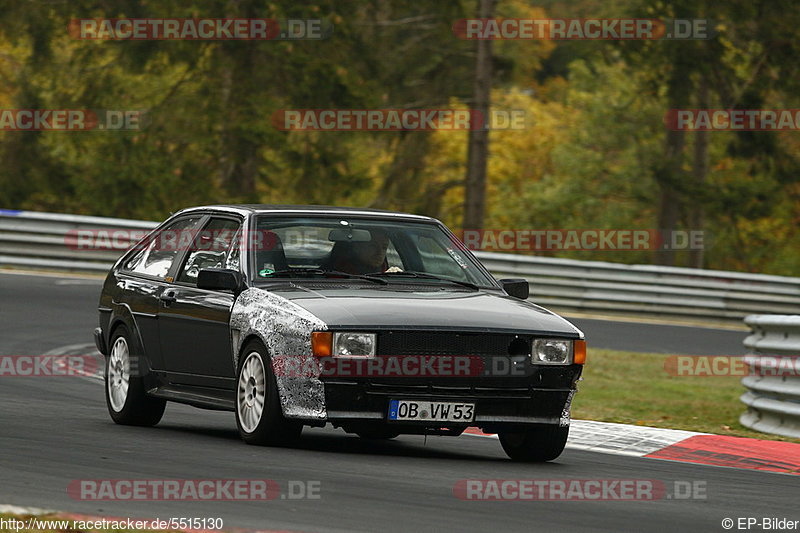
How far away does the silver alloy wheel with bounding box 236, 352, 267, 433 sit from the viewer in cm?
877

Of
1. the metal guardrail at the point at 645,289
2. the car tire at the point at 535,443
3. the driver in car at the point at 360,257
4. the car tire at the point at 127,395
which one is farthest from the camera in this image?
the metal guardrail at the point at 645,289

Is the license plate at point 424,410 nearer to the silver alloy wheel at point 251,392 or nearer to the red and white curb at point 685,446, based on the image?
the silver alloy wheel at point 251,392

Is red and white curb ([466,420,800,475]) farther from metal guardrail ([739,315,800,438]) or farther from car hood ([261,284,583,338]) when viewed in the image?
car hood ([261,284,583,338])

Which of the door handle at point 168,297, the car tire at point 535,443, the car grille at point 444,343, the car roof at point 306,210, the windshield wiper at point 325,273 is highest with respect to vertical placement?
the car roof at point 306,210

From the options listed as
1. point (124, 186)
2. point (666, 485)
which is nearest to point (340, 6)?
point (124, 186)

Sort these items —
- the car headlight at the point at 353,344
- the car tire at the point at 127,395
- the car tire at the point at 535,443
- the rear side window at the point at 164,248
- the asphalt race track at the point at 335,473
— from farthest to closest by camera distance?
1. the rear side window at the point at 164,248
2. the car tire at the point at 127,395
3. the car tire at the point at 535,443
4. the car headlight at the point at 353,344
5. the asphalt race track at the point at 335,473

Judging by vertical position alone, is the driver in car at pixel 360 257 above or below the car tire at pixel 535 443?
above

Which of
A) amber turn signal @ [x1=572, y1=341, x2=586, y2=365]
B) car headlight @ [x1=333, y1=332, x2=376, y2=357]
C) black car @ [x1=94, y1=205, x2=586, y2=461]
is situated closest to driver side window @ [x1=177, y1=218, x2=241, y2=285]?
black car @ [x1=94, y1=205, x2=586, y2=461]

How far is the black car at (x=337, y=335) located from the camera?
853 cm

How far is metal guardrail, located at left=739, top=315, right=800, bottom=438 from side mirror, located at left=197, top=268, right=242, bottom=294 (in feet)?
15.5

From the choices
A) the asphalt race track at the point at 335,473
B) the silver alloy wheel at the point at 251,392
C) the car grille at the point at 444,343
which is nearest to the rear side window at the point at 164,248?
the asphalt race track at the point at 335,473

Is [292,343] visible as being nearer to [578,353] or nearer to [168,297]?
[578,353]

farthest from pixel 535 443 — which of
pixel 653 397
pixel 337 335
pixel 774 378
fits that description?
pixel 653 397

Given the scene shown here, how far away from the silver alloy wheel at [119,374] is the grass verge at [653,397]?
13.0 feet
